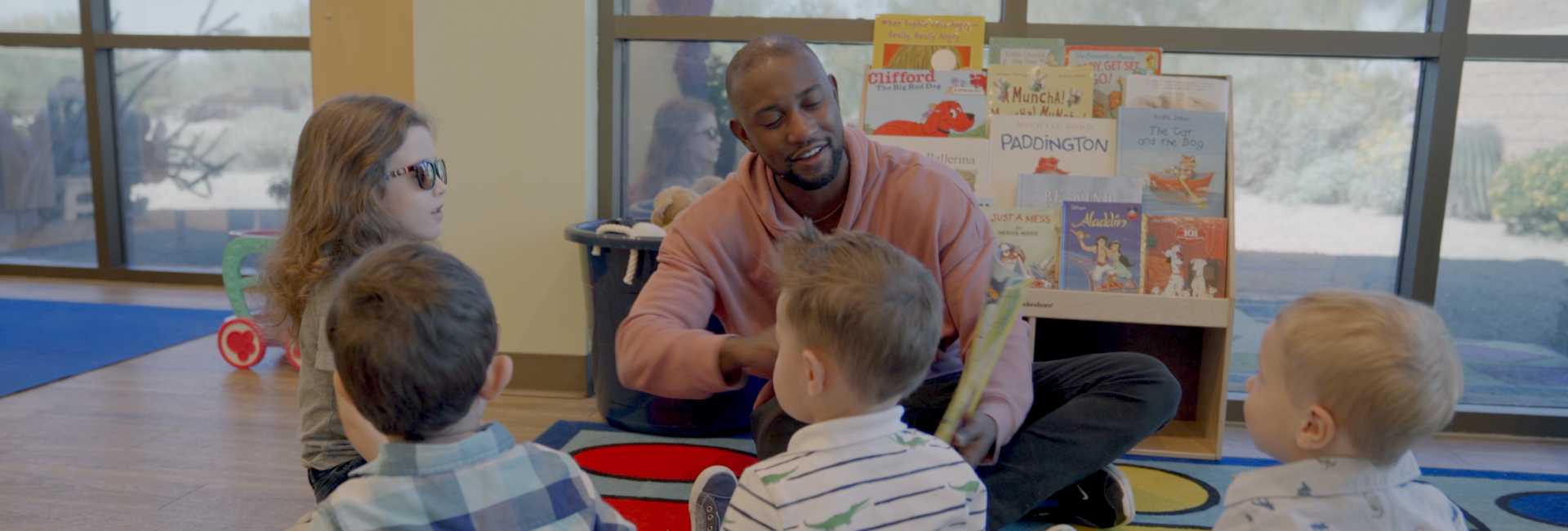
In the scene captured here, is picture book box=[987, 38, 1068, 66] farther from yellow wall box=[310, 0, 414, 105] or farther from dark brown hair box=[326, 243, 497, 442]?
dark brown hair box=[326, 243, 497, 442]

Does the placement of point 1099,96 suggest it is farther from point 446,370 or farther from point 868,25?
point 446,370

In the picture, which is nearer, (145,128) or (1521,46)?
(1521,46)

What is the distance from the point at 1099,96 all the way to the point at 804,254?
1.77m

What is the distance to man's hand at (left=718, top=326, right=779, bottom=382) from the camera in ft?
5.39

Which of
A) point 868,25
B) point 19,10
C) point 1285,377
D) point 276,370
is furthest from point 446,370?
point 19,10

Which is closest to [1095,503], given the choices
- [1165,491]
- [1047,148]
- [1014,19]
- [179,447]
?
[1165,491]

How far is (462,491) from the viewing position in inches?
43.3

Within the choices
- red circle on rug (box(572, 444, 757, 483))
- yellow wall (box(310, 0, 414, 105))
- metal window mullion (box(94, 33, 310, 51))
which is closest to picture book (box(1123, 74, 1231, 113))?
red circle on rug (box(572, 444, 757, 483))

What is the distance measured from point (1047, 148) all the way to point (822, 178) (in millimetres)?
1092

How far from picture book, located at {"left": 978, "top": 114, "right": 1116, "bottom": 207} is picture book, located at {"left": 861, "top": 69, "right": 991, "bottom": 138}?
7 centimetres

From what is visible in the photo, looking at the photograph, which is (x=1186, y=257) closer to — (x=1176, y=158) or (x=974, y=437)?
(x=1176, y=158)

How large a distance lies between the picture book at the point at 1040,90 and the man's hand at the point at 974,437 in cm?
128

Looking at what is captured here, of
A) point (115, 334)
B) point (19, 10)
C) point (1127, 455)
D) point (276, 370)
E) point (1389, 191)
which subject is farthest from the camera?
point (19, 10)

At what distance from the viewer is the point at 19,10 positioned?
5.05 meters
